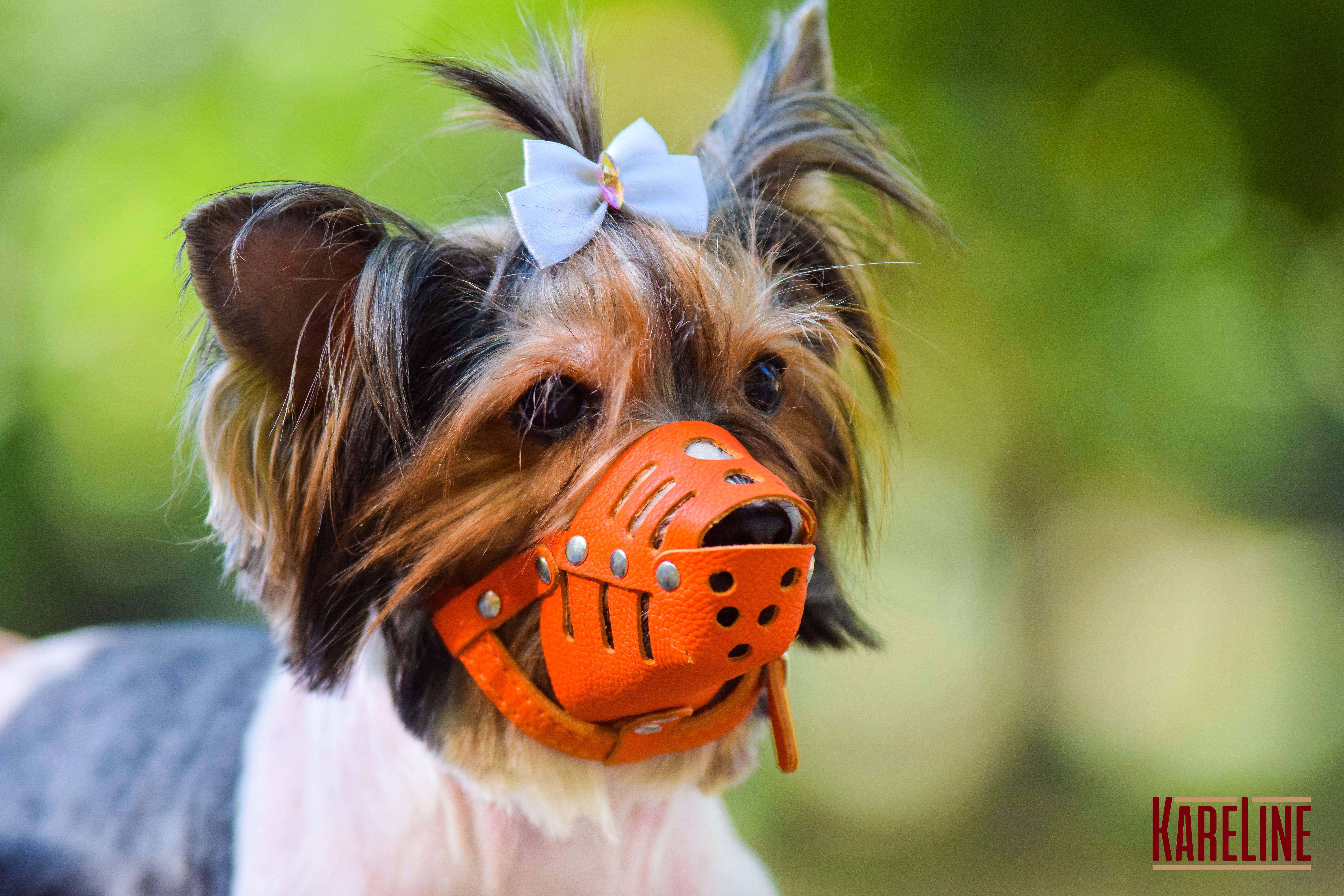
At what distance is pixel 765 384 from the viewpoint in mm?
1520

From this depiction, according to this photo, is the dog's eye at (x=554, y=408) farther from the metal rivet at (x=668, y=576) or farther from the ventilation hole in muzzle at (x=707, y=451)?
the metal rivet at (x=668, y=576)

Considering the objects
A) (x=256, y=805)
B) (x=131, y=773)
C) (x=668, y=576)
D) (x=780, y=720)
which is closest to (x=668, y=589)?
(x=668, y=576)

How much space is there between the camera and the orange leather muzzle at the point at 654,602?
3.69ft

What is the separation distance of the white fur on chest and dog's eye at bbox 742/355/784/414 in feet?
2.10

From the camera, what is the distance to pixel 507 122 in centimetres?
152

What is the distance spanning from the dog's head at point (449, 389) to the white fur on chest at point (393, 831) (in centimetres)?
8

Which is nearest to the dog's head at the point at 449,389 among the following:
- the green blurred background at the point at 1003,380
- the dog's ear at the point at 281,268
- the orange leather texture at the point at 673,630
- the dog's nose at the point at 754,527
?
the dog's ear at the point at 281,268

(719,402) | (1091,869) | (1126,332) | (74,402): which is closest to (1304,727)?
(1091,869)

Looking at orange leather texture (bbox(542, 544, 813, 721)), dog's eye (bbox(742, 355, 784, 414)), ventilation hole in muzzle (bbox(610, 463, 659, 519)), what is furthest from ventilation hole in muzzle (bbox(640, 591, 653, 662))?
dog's eye (bbox(742, 355, 784, 414))

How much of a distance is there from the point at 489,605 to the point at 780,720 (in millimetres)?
474

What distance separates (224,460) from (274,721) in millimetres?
570

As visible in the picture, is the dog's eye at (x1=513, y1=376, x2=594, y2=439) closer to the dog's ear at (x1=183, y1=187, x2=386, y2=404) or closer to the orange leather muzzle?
the orange leather muzzle

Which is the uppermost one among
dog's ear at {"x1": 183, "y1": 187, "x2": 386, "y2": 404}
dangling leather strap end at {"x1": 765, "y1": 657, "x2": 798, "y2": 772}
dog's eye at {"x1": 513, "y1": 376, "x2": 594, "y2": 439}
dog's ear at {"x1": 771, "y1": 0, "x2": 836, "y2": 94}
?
dog's ear at {"x1": 771, "y1": 0, "x2": 836, "y2": 94}

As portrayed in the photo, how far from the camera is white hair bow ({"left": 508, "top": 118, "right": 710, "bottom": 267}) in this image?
4.46 feet
